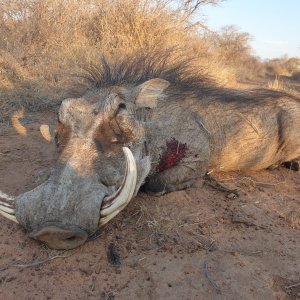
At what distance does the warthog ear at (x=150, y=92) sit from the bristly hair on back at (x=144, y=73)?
0.38 meters

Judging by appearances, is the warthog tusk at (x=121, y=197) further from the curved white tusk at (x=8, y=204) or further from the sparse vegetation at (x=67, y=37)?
the sparse vegetation at (x=67, y=37)

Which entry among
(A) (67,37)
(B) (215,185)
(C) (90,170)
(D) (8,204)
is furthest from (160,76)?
(A) (67,37)

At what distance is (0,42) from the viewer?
8.55 meters

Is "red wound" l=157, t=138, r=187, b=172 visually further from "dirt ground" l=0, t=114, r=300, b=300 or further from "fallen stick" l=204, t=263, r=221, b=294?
"fallen stick" l=204, t=263, r=221, b=294

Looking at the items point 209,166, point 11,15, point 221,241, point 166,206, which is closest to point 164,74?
point 209,166

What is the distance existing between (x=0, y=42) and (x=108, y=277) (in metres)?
7.39

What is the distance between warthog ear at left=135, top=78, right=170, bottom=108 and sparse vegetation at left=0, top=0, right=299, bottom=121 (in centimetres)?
328

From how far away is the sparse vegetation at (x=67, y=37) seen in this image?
7.23 metres

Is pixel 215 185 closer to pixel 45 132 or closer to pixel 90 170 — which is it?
pixel 90 170

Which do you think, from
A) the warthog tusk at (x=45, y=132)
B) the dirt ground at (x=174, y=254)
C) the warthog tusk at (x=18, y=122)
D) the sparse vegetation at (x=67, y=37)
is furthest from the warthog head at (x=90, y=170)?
the sparse vegetation at (x=67, y=37)

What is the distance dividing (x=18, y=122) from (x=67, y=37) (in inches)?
175

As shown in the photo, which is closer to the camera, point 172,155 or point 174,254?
point 174,254

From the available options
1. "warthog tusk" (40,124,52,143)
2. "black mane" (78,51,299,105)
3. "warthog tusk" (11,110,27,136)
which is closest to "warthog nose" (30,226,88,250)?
"black mane" (78,51,299,105)

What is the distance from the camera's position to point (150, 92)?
3.54 m
